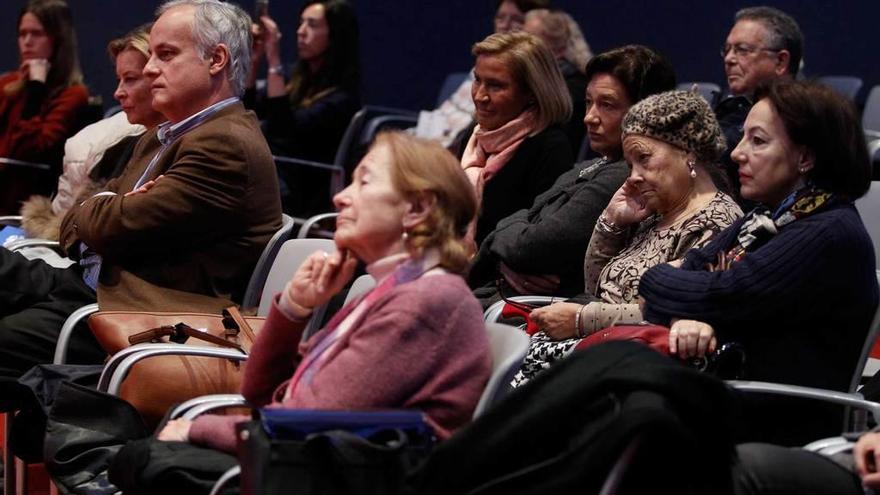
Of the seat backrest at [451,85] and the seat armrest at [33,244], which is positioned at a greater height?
the seat armrest at [33,244]

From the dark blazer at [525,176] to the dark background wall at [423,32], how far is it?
125 inches

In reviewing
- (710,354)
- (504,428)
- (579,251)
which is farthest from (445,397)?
(579,251)

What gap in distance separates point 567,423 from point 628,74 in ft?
6.35

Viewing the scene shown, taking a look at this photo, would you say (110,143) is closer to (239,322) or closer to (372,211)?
(239,322)

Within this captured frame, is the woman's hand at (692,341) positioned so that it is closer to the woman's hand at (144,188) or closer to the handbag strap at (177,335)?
the handbag strap at (177,335)

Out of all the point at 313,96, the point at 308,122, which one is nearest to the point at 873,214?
the point at 308,122

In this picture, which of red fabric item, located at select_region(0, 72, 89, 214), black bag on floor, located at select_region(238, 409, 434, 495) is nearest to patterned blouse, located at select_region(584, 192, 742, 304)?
black bag on floor, located at select_region(238, 409, 434, 495)

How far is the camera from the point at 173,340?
3.29m

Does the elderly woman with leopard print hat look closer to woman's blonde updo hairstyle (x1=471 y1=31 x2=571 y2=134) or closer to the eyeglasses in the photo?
woman's blonde updo hairstyle (x1=471 y1=31 x2=571 y2=134)

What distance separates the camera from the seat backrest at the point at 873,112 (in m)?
5.92

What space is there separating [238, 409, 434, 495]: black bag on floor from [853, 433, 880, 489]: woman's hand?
2.60ft

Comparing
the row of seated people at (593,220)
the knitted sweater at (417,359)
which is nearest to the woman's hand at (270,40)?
the row of seated people at (593,220)

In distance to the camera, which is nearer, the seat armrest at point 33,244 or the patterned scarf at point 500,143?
the patterned scarf at point 500,143

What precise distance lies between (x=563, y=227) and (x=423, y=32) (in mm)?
4461
